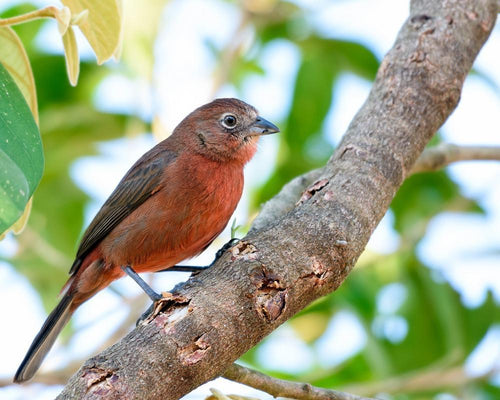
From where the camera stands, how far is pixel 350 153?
10.3 feet

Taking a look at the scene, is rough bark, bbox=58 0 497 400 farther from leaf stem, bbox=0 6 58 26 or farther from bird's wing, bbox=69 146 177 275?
bird's wing, bbox=69 146 177 275

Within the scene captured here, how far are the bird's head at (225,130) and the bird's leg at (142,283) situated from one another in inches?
36.5

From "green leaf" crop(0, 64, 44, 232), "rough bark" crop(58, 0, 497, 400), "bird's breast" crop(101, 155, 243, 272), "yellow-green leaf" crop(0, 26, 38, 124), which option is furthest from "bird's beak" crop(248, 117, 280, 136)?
"green leaf" crop(0, 64, 44, 232)

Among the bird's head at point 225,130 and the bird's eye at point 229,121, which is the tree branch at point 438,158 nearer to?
the bird's head at point 225,130

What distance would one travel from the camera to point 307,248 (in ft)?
8.49

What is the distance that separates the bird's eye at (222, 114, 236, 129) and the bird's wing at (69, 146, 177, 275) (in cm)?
51

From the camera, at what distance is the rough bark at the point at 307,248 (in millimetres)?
2215

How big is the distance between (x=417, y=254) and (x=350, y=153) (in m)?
2.18

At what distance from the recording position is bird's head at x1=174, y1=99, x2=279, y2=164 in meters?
4.97

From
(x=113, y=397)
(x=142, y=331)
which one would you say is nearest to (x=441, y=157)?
(x=142, y=331)

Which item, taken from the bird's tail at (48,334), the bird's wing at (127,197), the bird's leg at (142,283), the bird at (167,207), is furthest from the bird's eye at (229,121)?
the bird's tail at (48,334)

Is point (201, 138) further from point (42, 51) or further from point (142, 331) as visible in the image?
point (142, 331)

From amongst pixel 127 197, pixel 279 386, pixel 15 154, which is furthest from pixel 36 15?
pixel 127 197

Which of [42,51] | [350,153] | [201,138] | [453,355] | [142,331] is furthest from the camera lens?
[42,51]
